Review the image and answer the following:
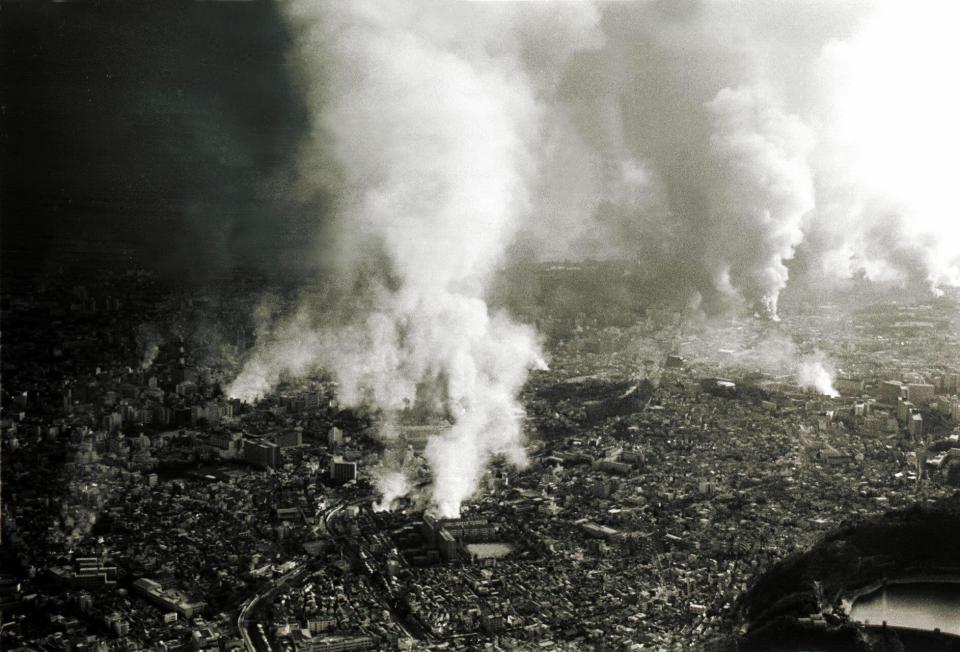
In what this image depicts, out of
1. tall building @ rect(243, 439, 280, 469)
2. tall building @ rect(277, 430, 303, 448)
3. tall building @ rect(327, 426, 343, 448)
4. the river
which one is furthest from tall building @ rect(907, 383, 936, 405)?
tall building @ rect(243, 439, 280, 469)

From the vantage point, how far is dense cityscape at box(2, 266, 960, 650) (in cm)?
570

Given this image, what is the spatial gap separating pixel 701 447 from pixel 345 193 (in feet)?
14.4

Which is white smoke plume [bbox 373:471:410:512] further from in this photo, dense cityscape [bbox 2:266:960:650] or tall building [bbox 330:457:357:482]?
tall building [bbox 330:457:357:482]

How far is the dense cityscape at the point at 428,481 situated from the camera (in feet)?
18.7

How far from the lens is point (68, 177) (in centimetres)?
950

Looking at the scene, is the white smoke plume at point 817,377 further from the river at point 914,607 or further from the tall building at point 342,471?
the tall building at point 342,471

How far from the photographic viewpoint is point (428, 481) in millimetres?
7570

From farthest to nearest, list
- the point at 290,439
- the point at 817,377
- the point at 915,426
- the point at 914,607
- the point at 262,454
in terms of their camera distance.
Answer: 1. the point at 817,377
2. the point at 290,439
3. the point at 915,426
4. the point at 262,454
5. the point at 914,607

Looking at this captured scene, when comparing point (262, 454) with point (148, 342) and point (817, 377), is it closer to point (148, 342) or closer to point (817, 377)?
point (148, 342)

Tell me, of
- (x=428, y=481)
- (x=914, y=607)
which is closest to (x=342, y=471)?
(x=428, y=481)

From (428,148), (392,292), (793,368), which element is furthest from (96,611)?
(793,368)

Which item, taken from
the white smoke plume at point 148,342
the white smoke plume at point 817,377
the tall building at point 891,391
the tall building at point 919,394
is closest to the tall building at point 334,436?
the white smoke plume at point 148,342

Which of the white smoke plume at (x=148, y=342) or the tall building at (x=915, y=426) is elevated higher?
the white smoke plume at (x=148, y=342)

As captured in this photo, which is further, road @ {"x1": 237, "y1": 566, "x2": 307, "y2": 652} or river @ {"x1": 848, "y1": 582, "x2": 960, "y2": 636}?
river @ {"x1": 848, "y1": 582, "x2": 960, "y2": 636}
